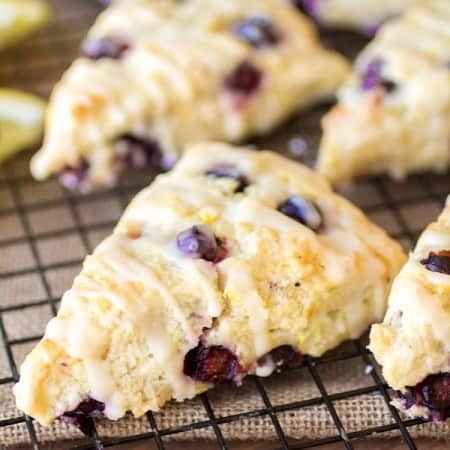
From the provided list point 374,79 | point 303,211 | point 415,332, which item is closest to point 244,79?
point 374,79

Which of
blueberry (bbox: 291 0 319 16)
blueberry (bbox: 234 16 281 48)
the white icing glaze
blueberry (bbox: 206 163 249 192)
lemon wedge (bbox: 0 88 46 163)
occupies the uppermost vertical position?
the white icing glaze

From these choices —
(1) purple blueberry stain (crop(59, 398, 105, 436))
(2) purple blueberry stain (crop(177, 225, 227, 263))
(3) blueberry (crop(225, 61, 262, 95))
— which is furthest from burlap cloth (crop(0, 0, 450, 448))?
(2) purple blueberry stain (crop(177, 225, 227, 263))

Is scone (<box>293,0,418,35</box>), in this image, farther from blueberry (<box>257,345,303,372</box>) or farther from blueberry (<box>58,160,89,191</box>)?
blueberry (<box>257,345,303,372</box>)

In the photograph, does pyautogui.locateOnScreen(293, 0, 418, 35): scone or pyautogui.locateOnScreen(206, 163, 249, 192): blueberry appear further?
pyautogui.locateOnScreen(293, 0, 418, 35): scone

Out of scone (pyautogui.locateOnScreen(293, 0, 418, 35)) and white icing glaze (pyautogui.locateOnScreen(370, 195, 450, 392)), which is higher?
white icing glaze (pyautogui.locateOnScreen(370, 195, 450, 392))

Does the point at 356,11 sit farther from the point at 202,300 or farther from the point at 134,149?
the point at 202,300

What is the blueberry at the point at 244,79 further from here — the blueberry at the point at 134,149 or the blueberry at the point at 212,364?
the blueberry at the point at 212,364

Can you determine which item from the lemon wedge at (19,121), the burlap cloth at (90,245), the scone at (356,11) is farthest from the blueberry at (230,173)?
the scone at (356,11)
